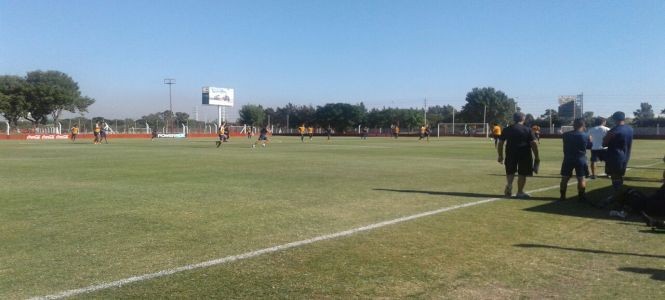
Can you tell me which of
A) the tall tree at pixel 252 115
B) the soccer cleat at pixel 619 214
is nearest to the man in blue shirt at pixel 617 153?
the soccer cleat at pixel 619 214

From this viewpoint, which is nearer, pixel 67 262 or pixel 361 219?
pixel 67 262

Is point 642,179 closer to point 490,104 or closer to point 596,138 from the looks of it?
point 596,138

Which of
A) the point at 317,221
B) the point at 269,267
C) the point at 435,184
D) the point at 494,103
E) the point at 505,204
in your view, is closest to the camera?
the point at 269,267

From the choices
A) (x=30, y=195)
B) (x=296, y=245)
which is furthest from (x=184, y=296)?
(x=30, y=195)

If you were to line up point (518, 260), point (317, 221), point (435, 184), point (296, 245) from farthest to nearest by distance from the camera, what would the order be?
point (435, 184) < point (317, 221) < point (296, 245) < point (518, 260)

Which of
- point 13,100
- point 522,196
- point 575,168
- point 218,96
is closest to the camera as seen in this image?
point 575,168

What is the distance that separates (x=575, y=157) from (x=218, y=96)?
3927 inches

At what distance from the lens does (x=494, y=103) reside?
129m

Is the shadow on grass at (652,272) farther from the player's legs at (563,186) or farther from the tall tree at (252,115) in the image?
the tall tree at (252,115)

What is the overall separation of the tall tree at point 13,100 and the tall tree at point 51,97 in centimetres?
107

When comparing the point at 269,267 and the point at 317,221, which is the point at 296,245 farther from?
the point at 317,221

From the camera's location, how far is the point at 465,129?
91.1 m

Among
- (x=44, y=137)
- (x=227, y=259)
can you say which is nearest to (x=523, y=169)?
(x=227, y=259)

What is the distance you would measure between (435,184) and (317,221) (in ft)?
18.4
